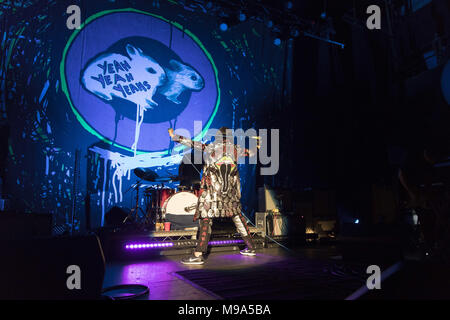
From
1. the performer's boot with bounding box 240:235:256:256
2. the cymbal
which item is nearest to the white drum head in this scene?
the cymbal

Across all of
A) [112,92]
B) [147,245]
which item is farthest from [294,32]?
[147,245]

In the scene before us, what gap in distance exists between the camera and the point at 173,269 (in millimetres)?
3328

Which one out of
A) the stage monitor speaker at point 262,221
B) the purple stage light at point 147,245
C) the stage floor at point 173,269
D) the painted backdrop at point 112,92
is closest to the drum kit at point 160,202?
the painted backdrop at point 112,92

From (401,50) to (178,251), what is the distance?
7.54 metres

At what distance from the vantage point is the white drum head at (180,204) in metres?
4.96

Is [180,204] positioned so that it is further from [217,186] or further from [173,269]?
[173,269]

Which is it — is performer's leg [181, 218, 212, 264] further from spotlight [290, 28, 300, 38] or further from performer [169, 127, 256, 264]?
spotlight [290, 28, 300, 38]

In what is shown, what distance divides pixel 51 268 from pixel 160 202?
3.80 m

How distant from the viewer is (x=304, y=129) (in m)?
7.10

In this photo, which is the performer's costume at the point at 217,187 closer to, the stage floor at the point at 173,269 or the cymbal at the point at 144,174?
the stage floor at the point at 173,269
